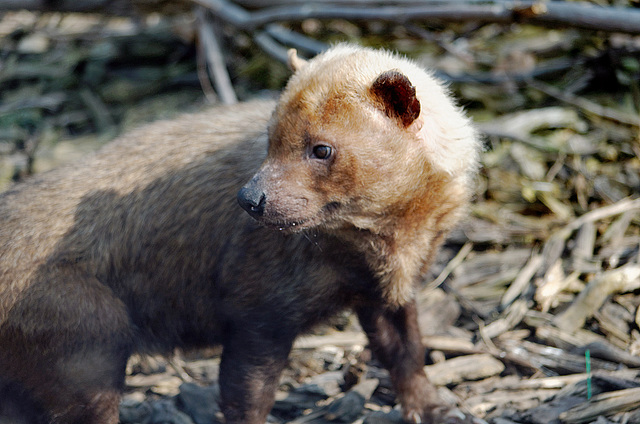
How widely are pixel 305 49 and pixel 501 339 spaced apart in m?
3.93

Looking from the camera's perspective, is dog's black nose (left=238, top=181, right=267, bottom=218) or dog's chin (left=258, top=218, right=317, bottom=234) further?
dog's chin (left=258, top=218, right=317, bottom=234)

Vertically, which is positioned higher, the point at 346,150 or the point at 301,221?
the point at 346,150

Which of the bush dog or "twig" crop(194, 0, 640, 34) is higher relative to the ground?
"twig" crop(194, 0, 640, 34)

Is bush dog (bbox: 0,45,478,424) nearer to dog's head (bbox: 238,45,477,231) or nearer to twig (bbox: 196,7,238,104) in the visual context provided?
dog's head (bbox: 238,45,477,231)

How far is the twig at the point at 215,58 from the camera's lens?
7466 millimetres

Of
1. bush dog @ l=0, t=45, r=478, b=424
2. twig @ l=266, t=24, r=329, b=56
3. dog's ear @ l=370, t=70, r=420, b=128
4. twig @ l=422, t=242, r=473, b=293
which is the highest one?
dog's ear @ l=370, t=70, r=420, b=128

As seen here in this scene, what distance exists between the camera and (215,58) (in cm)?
771

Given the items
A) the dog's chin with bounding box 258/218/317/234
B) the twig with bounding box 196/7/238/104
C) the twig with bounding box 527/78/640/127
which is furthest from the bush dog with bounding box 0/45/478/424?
the twig with bounding box 527/78/640/127

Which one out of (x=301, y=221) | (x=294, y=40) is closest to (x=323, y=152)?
(x=301, y=221)

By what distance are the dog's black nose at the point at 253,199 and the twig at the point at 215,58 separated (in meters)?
3.88

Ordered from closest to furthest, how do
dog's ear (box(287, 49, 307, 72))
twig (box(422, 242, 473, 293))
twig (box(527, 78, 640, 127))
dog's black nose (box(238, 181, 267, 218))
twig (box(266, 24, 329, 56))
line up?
dog's black nose (box(238, 181, 267, 218)), dog's ear (box(287, 49, 307, 72)), twig (box(422, 242, 473, 293)), twig (box(527, 78, 640, 127)), twig (box(266, 24, 329, 56))

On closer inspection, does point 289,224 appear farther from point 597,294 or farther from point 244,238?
point 597,294

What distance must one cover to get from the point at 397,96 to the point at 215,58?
4446 millimetres

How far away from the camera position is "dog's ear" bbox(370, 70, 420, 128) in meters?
3.65
